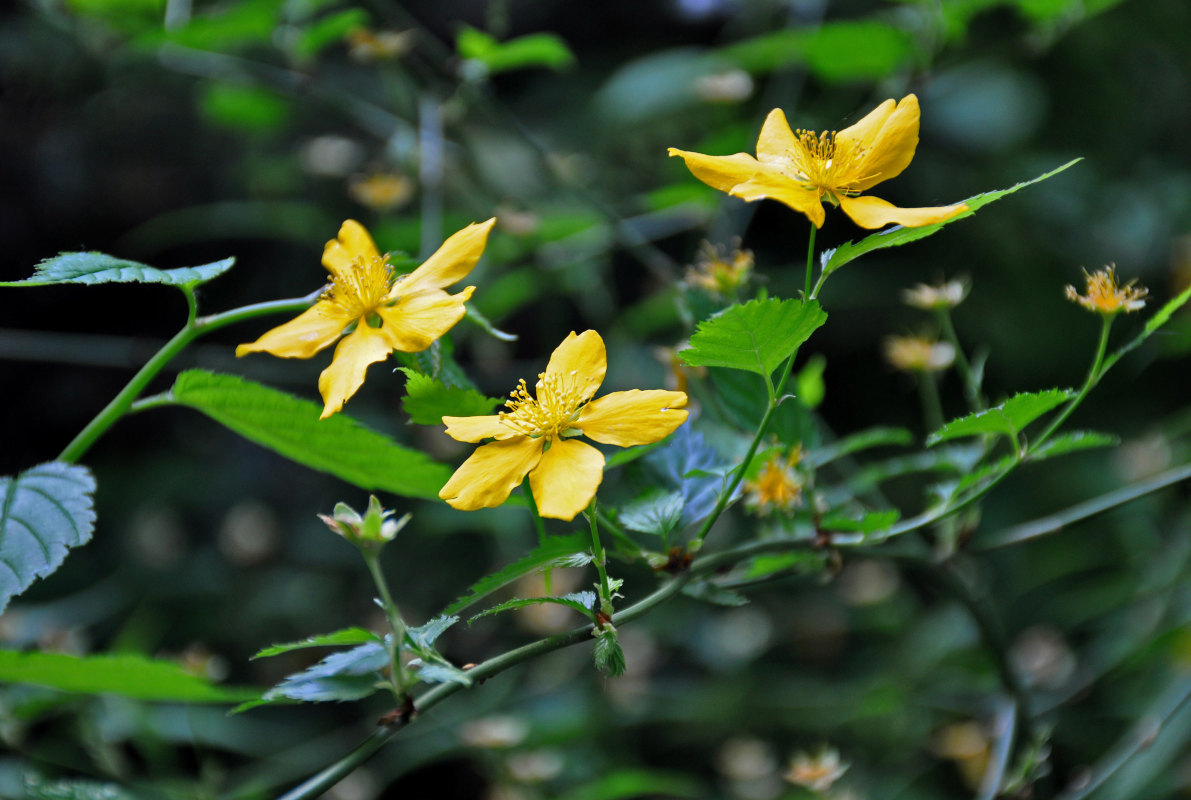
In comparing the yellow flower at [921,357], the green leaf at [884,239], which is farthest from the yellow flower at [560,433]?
the yellow flower at [921,357]

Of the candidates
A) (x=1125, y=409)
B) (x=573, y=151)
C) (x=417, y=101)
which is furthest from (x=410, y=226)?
(x=1125, y=409)

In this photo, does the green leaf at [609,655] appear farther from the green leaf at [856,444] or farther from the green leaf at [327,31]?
the green leaf at [327,31]

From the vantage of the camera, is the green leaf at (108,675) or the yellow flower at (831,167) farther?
the green leaf at (108,675)

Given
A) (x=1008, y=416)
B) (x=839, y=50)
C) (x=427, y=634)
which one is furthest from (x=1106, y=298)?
(x=839, y=50)

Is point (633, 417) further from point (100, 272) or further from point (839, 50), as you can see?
point (839, 50)

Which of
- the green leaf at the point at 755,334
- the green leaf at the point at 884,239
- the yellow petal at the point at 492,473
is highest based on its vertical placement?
the green leaf at the point at 884,239

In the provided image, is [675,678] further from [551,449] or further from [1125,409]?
[551,449]

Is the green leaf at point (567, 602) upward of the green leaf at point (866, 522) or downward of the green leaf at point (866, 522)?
downward
